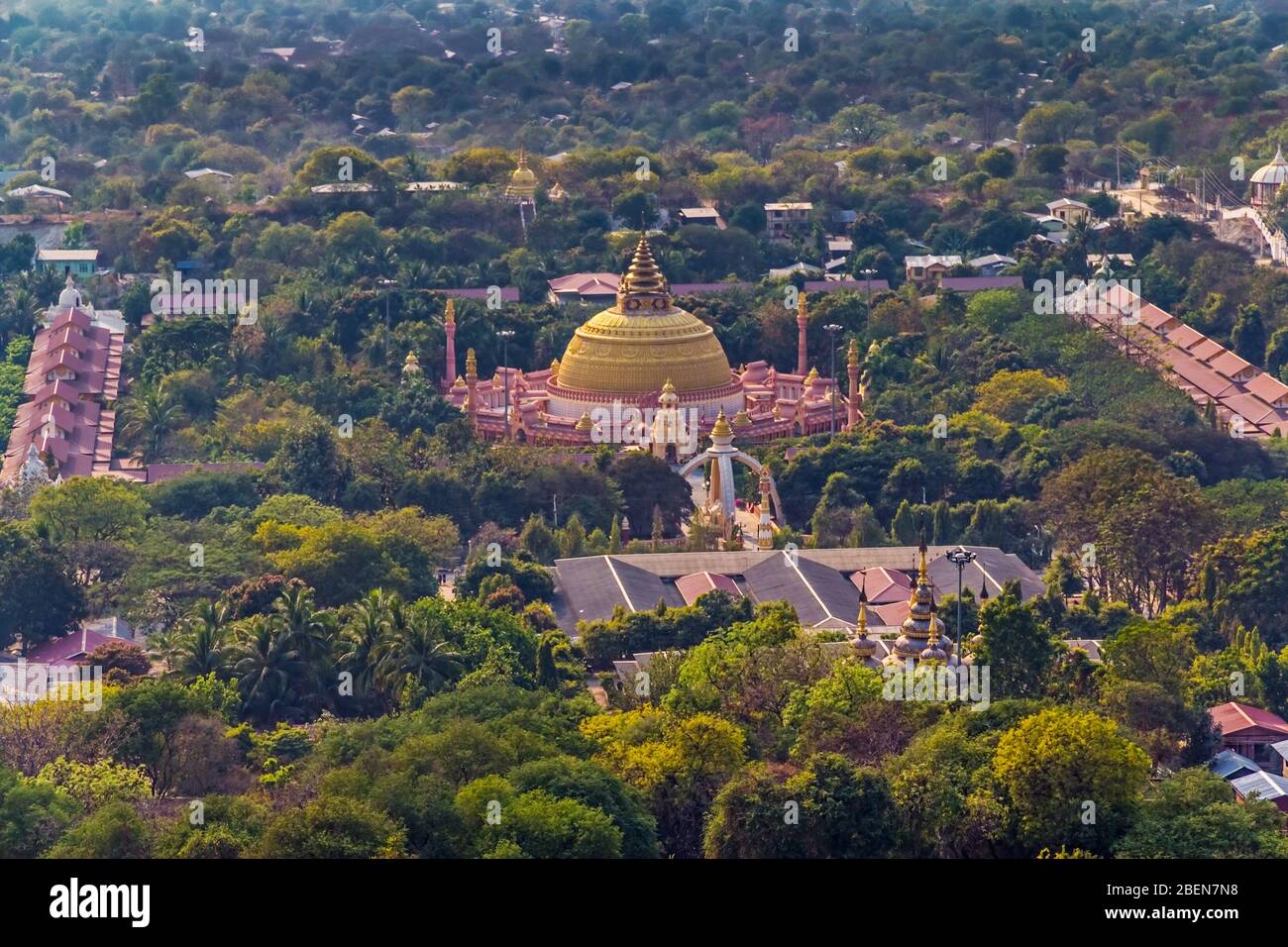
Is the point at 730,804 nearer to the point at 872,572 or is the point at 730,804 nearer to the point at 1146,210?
the point at 872,572

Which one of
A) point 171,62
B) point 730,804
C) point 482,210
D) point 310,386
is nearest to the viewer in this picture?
point 730,804

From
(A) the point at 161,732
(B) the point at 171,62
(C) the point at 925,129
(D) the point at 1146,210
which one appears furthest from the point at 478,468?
(B) the point at 171,62

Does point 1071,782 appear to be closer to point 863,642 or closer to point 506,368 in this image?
point 863,642

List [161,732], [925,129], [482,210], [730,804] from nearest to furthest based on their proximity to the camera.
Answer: [730,804] < [161,732] < [482,210] < [925,129]

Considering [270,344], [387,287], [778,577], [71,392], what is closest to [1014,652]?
[778,577]

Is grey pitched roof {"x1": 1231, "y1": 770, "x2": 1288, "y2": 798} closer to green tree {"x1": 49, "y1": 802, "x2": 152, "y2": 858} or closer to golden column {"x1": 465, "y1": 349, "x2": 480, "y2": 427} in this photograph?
green tree {"x1": 49, "y1": 802, "x2": 152, "y2": 858}

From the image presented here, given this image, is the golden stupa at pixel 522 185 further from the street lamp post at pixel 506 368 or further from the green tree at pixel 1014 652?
the green tree at pixel 1014 652
